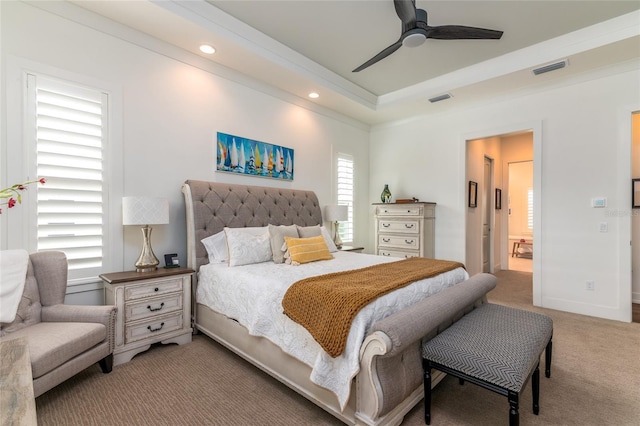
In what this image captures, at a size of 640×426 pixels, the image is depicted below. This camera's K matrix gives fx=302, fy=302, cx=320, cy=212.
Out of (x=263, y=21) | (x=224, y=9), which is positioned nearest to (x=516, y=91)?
(x=263, y=21)

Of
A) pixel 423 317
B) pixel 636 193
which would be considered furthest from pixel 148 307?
pixel 636 193

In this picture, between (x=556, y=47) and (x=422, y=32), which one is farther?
(x=556, y=47)

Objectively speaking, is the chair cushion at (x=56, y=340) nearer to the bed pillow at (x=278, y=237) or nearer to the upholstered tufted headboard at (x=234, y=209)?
the upholstered tufted headboard at (x=234, y=209)

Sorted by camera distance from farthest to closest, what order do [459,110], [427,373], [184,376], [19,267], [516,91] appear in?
[459,110] → [516,91] → [184,376] → [19,267] → [427,373]

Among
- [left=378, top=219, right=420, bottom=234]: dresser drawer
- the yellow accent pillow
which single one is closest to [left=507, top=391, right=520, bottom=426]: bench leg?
the yellow accent pillow

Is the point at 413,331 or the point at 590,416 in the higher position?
the point at 413,331

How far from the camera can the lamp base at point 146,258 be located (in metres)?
2.72

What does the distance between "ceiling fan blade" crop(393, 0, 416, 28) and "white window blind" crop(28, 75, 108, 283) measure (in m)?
2.61

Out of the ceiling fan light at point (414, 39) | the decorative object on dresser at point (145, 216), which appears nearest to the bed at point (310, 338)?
the decorative object on dresser at point (145, 216)

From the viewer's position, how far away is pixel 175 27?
2.81m

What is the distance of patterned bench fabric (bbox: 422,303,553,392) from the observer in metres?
1.51

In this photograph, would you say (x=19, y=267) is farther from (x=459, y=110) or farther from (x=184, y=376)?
(x=459, y=110)

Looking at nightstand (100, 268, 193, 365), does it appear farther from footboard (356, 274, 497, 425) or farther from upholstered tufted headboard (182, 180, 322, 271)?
footboard (356, 274, 497, 425)

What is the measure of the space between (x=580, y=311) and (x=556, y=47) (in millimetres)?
3089
